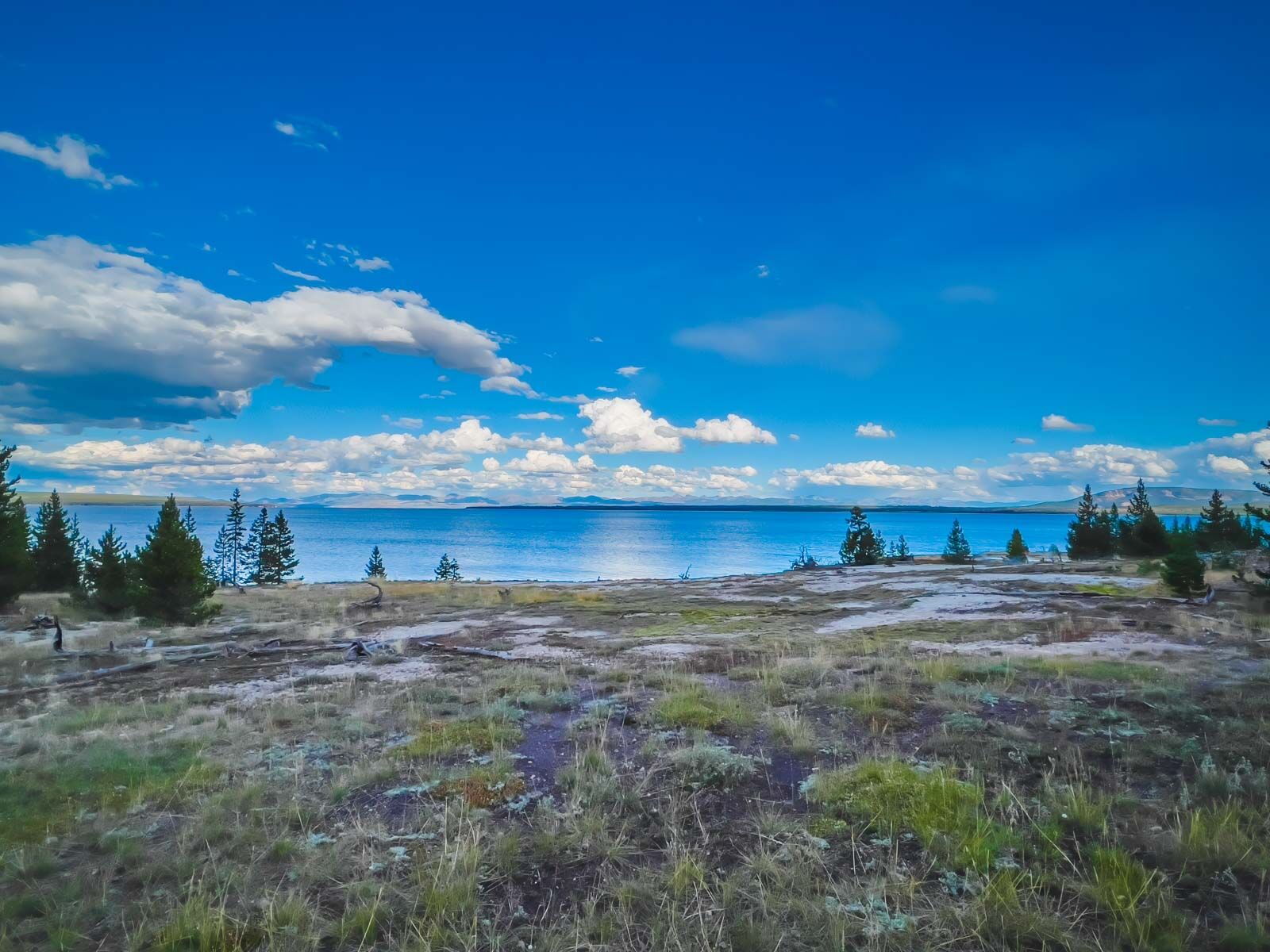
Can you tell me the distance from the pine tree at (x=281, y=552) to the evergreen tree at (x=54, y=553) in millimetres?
41695

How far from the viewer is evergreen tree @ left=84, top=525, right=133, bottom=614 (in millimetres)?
25484

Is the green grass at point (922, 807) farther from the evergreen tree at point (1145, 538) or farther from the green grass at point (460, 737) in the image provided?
the evergreen tree at point (1145, 538)

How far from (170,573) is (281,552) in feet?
215

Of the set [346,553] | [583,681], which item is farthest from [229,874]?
[346,553]

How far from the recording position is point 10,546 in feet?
81.2

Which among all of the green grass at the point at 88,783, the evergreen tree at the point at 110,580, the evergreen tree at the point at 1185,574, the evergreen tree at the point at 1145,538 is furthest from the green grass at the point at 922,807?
the evergreen tree at the point at 1145,538

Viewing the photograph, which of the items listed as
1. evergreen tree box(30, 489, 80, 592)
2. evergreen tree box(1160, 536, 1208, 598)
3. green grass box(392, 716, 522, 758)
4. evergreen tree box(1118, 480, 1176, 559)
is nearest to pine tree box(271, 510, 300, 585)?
evergreen tree box(30, 489, 80, 592)

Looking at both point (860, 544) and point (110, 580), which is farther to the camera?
point (860, 544)

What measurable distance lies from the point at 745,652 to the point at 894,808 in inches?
341

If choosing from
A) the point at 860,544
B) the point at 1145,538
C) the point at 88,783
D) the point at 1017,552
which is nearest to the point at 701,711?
the point at 88,783

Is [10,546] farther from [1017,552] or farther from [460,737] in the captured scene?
[1017,552]

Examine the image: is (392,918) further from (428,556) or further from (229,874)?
(428,556)

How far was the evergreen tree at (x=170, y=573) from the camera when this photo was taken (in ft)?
75.1

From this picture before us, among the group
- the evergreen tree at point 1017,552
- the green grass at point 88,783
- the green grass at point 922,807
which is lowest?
the evergreen tree at point 1017,552
